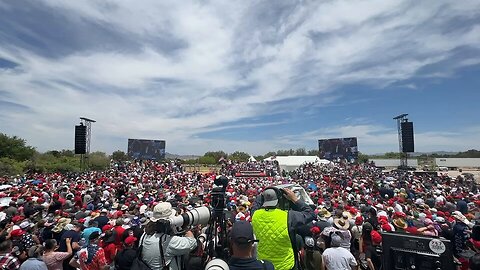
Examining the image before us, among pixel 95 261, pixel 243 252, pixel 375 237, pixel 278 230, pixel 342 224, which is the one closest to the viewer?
pixel 243 252

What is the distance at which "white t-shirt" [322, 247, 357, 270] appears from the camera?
14.0 ft

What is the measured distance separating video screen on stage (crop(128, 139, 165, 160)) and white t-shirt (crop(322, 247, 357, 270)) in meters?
47.3

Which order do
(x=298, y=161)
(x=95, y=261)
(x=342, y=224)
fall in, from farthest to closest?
(x=298, y=161) < (x=342, y=224) < (x=95, y=261)

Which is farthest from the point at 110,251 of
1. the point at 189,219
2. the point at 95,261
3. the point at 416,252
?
the point at 416,252

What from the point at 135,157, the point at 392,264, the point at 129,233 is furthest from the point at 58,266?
the point at 135,157

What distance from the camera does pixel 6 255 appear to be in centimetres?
420

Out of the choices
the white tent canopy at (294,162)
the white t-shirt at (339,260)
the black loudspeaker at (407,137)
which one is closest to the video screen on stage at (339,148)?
the white tent canopy at (294,162)

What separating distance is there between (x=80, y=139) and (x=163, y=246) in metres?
29.1

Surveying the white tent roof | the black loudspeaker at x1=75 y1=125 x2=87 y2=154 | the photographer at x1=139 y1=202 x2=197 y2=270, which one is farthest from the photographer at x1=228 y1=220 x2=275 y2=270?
the white tent roof

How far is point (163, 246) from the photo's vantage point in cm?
332

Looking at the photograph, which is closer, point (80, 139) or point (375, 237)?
point (375, 237)

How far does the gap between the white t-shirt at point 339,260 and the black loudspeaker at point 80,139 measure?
96.0 feet

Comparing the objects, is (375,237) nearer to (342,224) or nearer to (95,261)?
(342,224)

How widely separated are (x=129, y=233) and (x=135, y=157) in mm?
46353
